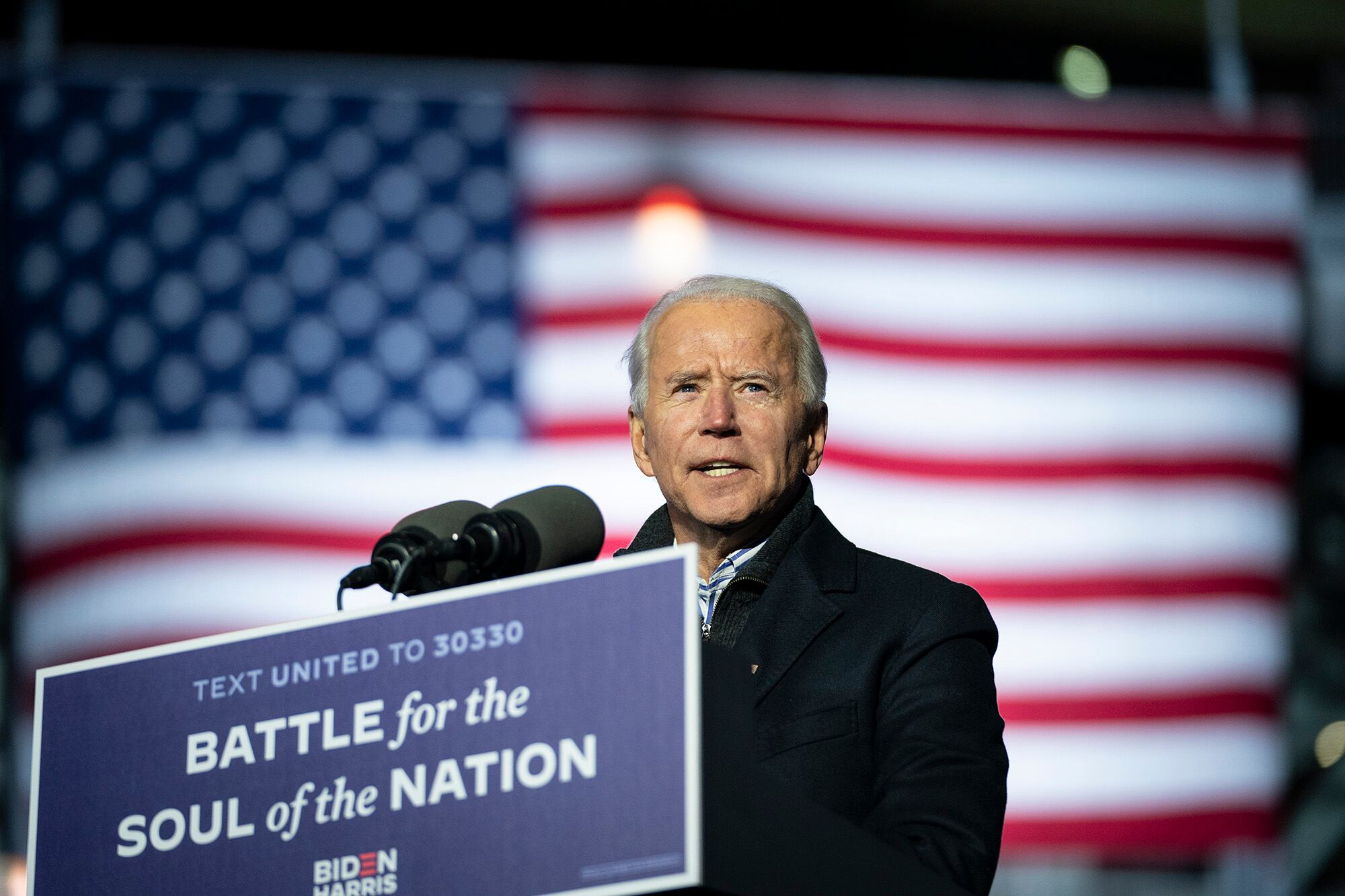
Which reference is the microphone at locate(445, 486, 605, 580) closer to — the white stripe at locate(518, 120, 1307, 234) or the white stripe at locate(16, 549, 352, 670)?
the white stripe at locate(16, 549, 352, 670)

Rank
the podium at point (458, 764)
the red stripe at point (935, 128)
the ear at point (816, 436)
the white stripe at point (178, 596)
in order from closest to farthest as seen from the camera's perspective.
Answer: the podium at point (458, 764) < the ear at point (816, 436) < the white stripe at point (178, 596) < the red stripe at point (935, 128)

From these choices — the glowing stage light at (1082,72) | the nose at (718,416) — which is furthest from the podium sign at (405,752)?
the glowing stage light at (1082,72)

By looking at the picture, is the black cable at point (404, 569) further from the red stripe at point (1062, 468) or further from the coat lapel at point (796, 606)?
the red stripe at point (1062, 468)

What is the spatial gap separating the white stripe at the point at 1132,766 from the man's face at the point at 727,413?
393 cm

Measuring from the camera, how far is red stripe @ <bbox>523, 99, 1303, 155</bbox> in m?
6.51

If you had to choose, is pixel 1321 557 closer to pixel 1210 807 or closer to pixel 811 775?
pixel 1210 807

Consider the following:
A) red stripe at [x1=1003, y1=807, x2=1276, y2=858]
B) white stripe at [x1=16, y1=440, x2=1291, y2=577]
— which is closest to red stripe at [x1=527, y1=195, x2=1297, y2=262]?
white stripe at [x1=16, y1=440, x2=1291, y2=577]

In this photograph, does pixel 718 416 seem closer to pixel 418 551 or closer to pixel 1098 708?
pixel 418 551

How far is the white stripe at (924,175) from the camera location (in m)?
6.43

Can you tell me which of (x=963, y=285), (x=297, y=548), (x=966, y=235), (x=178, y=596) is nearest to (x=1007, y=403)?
(x=963, y=285)

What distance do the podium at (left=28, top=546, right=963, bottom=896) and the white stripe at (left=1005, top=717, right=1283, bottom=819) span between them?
464 centimetres

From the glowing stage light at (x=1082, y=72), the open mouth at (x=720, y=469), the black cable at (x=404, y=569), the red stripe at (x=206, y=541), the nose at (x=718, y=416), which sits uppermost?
the glowing stage light at (x=1082, y=72)

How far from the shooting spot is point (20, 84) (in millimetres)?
6418

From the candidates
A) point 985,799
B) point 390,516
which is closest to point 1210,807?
point 390,516
